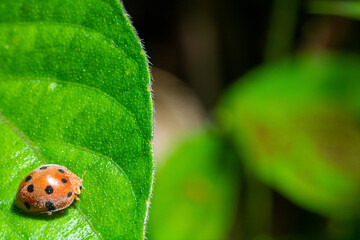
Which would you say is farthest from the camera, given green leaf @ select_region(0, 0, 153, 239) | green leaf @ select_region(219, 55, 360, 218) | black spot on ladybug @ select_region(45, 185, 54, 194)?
green leaf @ select_region(219, 55, 360, 218)

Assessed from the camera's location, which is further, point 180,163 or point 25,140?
point 180,163

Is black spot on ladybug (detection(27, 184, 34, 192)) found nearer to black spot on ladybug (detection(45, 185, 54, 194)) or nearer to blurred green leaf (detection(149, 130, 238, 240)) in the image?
black spot on ladybug (detection(45, 185, 54, 194))

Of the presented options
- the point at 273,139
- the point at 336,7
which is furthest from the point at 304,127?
the point at 336,7

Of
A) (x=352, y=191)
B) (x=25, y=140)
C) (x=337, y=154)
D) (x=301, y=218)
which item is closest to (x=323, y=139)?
(x=337, y=154)

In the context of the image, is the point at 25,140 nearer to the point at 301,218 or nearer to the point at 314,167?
the point at 314,167

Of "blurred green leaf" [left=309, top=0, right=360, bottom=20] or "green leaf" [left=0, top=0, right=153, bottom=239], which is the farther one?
"blurred green leaf" [left=309, top=0, right=360, bottom=20]

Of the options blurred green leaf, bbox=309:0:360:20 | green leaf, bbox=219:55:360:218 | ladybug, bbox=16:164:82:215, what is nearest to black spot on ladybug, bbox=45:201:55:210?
ladybug, bbox=16:164:82:215

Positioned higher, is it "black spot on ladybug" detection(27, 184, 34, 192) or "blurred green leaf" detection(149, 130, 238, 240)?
"black spot on ladybug" detection(27, 184, 34, 192)
